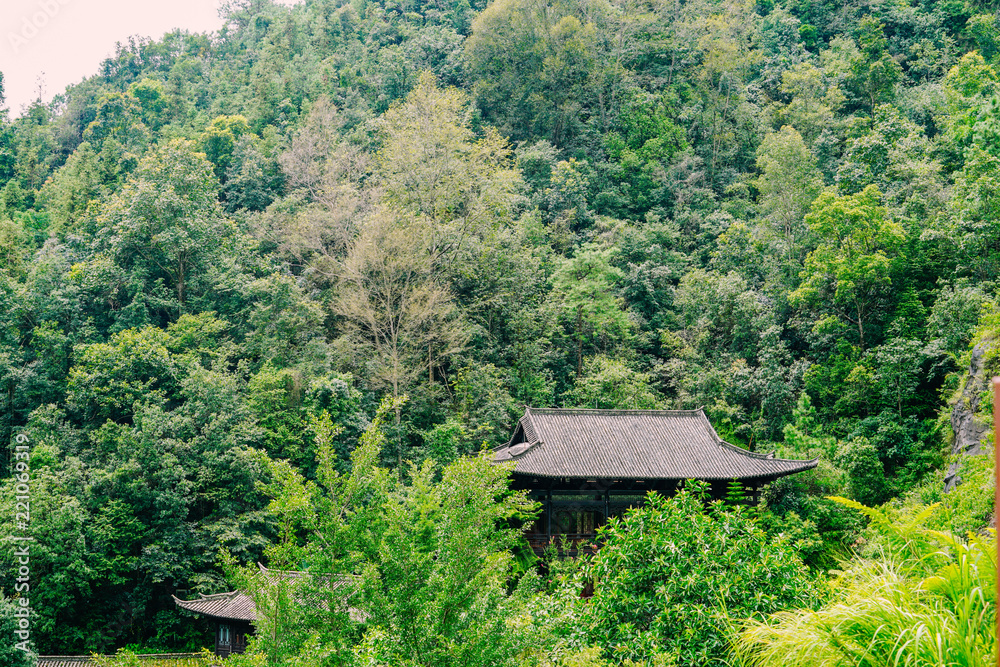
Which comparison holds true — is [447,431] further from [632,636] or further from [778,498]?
Result: [632,636]

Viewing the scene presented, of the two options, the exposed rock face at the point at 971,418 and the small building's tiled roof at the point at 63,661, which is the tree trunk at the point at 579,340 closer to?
the exposed rock face at the point at 971,418

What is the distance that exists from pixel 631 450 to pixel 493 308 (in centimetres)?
959

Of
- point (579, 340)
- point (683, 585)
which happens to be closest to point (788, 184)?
point (579, 340)

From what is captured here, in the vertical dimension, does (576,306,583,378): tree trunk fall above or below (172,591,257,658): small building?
above

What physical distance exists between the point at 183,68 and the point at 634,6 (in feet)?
80.4

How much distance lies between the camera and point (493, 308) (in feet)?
96.0

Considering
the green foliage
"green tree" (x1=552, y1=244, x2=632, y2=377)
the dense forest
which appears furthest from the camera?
"green tree" (x1=552, y1=244, x2=632, y2=377)

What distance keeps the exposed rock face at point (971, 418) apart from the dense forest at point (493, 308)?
18 centimetres

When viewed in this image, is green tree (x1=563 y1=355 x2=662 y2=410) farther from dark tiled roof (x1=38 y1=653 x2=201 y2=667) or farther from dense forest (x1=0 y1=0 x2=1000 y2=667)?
dark tiled roof (x1=38 y1=653 x2=201 y2=667)

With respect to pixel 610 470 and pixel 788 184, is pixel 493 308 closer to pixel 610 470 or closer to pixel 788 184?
pixel 610 470

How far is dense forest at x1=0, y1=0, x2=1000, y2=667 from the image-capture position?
33.0ft

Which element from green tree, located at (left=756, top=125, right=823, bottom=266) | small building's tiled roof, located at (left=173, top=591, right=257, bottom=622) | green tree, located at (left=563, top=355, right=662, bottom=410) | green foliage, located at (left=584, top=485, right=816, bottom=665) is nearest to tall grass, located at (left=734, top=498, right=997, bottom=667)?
green foliage, located at (left=584, top=485, right=816, bottom=665)

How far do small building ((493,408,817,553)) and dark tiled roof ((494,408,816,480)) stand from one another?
1.0 inches

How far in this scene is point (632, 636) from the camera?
8359 millimetres
